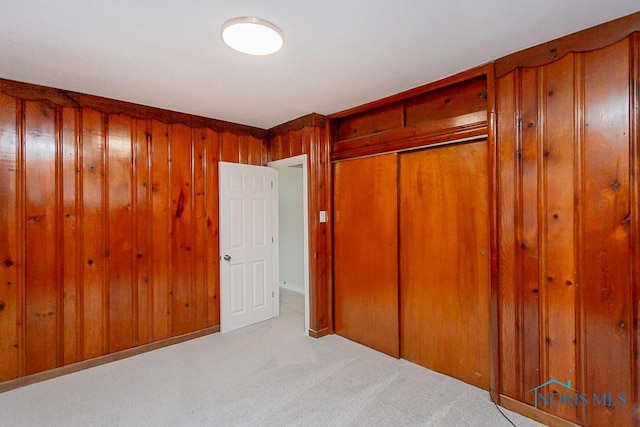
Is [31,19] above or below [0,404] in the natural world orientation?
above

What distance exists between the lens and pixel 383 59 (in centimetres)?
218

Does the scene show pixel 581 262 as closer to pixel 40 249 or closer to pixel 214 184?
pixel 214 184

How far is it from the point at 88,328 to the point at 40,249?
0.80 meters

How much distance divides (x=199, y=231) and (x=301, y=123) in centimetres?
165

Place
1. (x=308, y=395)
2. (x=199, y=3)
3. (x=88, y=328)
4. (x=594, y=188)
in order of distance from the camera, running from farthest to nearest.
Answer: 1. (x=88, y=328)
2. (x=308, y=395)
3. (x=594, y=188)
4. (x=199, y=3)

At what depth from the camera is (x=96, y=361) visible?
2832 millimetres

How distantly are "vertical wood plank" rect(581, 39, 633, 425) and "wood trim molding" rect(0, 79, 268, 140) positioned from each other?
3251mm

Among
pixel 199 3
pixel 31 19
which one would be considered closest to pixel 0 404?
pixel 31 19

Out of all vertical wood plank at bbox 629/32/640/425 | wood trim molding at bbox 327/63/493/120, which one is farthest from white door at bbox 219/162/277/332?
vertical wood plank at bbox 629/32/640/425

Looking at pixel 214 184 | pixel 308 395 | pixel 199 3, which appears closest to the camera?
pixel 199 3

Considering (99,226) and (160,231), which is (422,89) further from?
(99,226)

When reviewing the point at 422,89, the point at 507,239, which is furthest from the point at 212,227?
the point at 507,239

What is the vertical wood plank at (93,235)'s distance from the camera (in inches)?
110

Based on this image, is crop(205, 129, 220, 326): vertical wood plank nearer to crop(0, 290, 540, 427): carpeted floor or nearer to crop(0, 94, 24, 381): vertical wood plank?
crop(0, 290, 540, 427): carpeted floor
